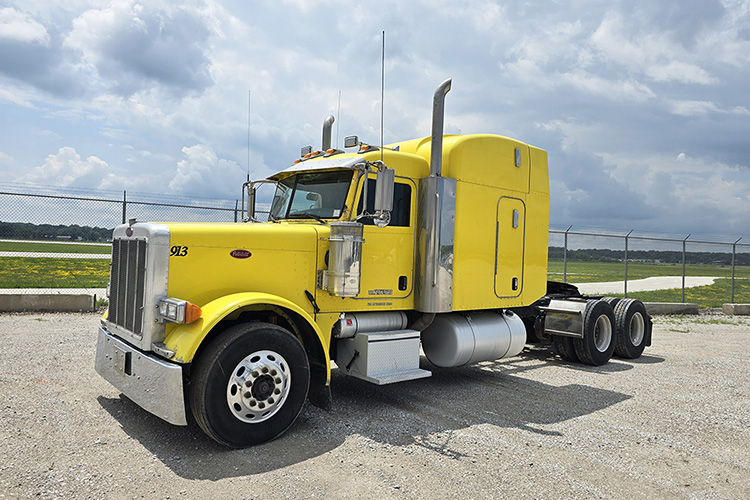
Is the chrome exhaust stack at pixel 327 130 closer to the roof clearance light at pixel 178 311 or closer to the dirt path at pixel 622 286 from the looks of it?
the roof clearance light at pixel 178 311

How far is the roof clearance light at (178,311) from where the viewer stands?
15.2ft

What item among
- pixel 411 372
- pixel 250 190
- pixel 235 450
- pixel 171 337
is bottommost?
pixel 235 450

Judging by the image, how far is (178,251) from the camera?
198 inches

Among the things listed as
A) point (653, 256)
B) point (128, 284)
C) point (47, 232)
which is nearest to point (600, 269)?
point (653, 256)

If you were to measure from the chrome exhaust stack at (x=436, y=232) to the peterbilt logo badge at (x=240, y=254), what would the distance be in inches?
90.2

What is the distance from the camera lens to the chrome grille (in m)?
5.07

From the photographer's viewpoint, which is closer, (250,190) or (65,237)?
(250,190)

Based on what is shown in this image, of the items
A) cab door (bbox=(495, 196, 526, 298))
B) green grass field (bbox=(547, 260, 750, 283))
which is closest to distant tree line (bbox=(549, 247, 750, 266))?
green grass field (bbox=(547, 260, 750, 283))

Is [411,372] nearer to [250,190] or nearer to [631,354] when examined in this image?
[250,190]

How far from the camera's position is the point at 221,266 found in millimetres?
5246

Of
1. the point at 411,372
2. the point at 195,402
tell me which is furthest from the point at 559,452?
the point at 195,402

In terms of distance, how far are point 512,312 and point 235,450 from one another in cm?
481

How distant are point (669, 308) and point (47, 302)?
17.6m

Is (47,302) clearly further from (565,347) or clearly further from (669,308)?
(669,308)
